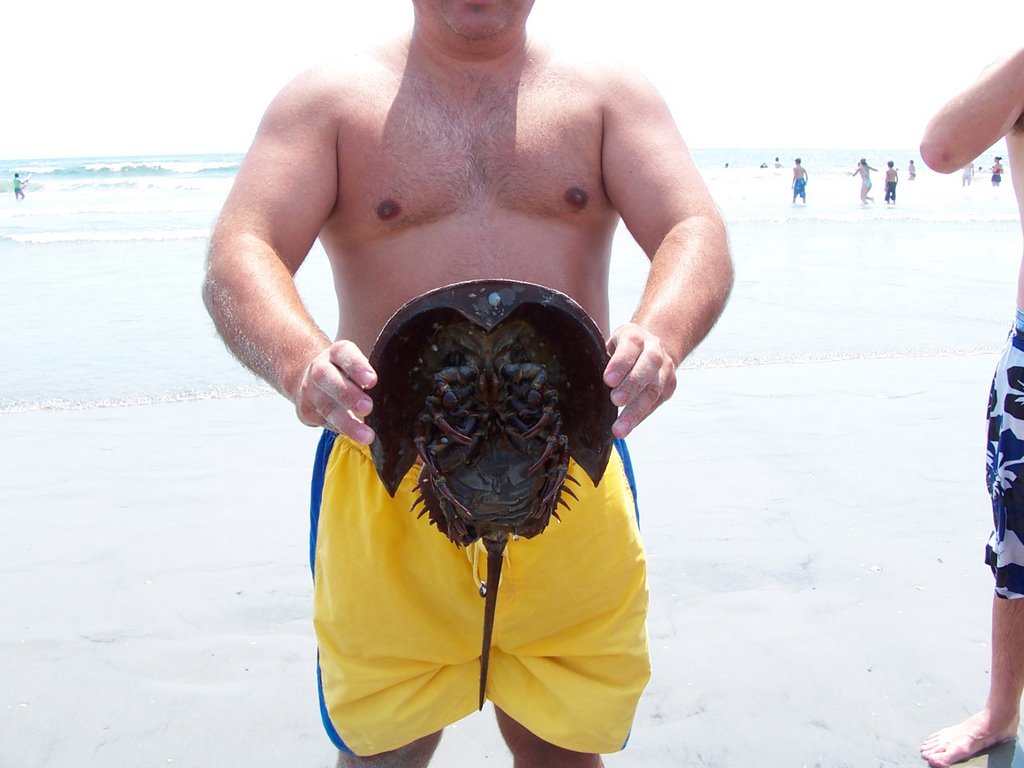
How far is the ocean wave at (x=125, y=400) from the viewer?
580cm

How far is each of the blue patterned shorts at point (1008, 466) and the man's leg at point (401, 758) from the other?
156 centimetres

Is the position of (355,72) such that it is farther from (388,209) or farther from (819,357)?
(819,357)

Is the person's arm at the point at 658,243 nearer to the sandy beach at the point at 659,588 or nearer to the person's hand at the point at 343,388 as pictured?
the person's hand at the point at 343,388

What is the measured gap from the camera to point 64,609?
3.36 m

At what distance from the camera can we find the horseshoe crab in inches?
55.3

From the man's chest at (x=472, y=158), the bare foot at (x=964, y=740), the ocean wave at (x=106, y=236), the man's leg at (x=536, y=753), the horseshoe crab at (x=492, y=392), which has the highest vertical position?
the man's chest at (x=472, y=158)

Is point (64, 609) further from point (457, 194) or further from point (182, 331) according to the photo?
point (182, 331)

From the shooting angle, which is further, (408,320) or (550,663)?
(550,663)

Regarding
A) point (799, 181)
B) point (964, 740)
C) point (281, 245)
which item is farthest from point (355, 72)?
point (799, 181)

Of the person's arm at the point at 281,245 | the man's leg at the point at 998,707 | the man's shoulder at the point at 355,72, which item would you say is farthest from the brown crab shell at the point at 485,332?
the man's leg at the point at 998,707

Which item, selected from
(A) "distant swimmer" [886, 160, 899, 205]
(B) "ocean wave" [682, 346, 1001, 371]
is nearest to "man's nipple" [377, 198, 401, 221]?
(B) "ocean wave" [682, 346, 1001, 371]

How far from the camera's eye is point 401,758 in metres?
2.06

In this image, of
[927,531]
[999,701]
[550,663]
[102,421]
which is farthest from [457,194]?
[102,421]

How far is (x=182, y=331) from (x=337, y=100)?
633 cm
